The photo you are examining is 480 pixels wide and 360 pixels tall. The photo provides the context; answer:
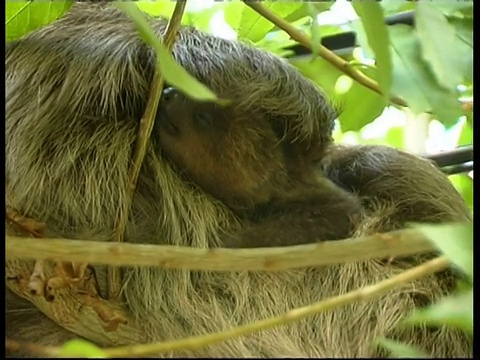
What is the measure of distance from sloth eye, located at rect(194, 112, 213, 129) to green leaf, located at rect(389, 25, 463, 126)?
27cm

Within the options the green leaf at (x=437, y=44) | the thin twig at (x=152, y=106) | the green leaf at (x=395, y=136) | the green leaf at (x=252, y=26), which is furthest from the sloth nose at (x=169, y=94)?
the green leaf at (x=395, y=136)

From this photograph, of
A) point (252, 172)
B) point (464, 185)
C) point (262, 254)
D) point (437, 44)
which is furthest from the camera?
point (464, 185)

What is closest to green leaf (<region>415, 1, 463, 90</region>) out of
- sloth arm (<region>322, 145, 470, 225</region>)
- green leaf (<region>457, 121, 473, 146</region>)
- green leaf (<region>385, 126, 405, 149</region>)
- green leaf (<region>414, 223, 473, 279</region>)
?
green leaf (<region>414, 223, 473, 279</region>)

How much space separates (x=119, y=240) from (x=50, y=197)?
15cm

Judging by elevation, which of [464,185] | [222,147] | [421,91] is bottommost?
[464,185]

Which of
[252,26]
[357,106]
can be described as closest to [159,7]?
[252,26]

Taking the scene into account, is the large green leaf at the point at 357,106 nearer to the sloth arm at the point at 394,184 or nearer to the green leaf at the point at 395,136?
the sloth arm at the point at 394,184

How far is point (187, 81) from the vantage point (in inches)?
26.1

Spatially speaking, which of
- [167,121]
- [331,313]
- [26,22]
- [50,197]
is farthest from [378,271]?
[26,22]

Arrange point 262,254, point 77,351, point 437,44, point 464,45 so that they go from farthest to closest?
point 464,45 < point 437,44 < point 262,254 < point 77,351

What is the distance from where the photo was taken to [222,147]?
3.71 feet

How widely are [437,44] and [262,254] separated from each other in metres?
0.38

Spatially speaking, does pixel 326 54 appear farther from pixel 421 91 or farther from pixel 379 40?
pixel 379 40

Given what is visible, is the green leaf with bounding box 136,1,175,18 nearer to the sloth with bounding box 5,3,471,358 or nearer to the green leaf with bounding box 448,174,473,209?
the sloth with bounding box 5,3,471,358
